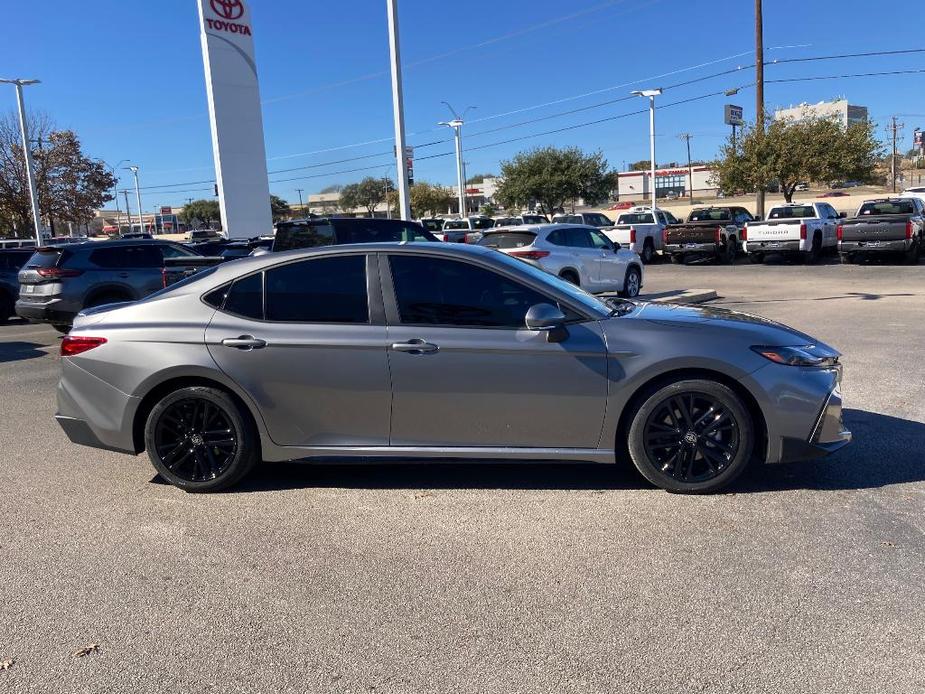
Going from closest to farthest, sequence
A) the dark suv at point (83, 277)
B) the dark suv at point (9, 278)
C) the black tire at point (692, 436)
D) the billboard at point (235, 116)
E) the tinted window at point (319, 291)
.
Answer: the black tire at point (692, 436)
the tinted window at point (319, 291)
the dark suv at point (83, 277)
the dark suv at point (9, 278)
the billboard at point (235, 116)

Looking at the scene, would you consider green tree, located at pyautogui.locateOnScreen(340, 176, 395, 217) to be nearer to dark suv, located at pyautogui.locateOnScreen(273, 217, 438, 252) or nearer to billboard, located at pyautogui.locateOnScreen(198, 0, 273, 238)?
billboard, located at pyautogui.locateOnScreen(198, 0, 273, 238)

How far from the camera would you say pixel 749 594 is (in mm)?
3451

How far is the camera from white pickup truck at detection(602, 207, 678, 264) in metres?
27.0

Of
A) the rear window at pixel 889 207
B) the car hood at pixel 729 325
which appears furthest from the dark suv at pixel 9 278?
the rear window at pixel 889 207

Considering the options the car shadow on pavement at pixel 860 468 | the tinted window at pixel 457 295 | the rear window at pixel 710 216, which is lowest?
the car shadow on pavement at pixel 860 468

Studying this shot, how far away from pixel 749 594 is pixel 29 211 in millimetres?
53683

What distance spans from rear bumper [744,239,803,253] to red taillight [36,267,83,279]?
19800 mm

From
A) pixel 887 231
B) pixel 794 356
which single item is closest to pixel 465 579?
pixel 794 356

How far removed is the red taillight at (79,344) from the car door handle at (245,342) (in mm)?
890

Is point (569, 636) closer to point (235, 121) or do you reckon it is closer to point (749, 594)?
point (749, 594)

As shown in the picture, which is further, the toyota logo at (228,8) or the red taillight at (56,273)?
the toyota logo at (228,8)

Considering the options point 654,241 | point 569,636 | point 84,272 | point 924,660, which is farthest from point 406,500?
point 654,241

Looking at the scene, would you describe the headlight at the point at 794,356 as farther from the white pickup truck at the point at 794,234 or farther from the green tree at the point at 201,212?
the green tree at the point at 201,212

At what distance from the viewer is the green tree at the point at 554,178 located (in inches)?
2046
